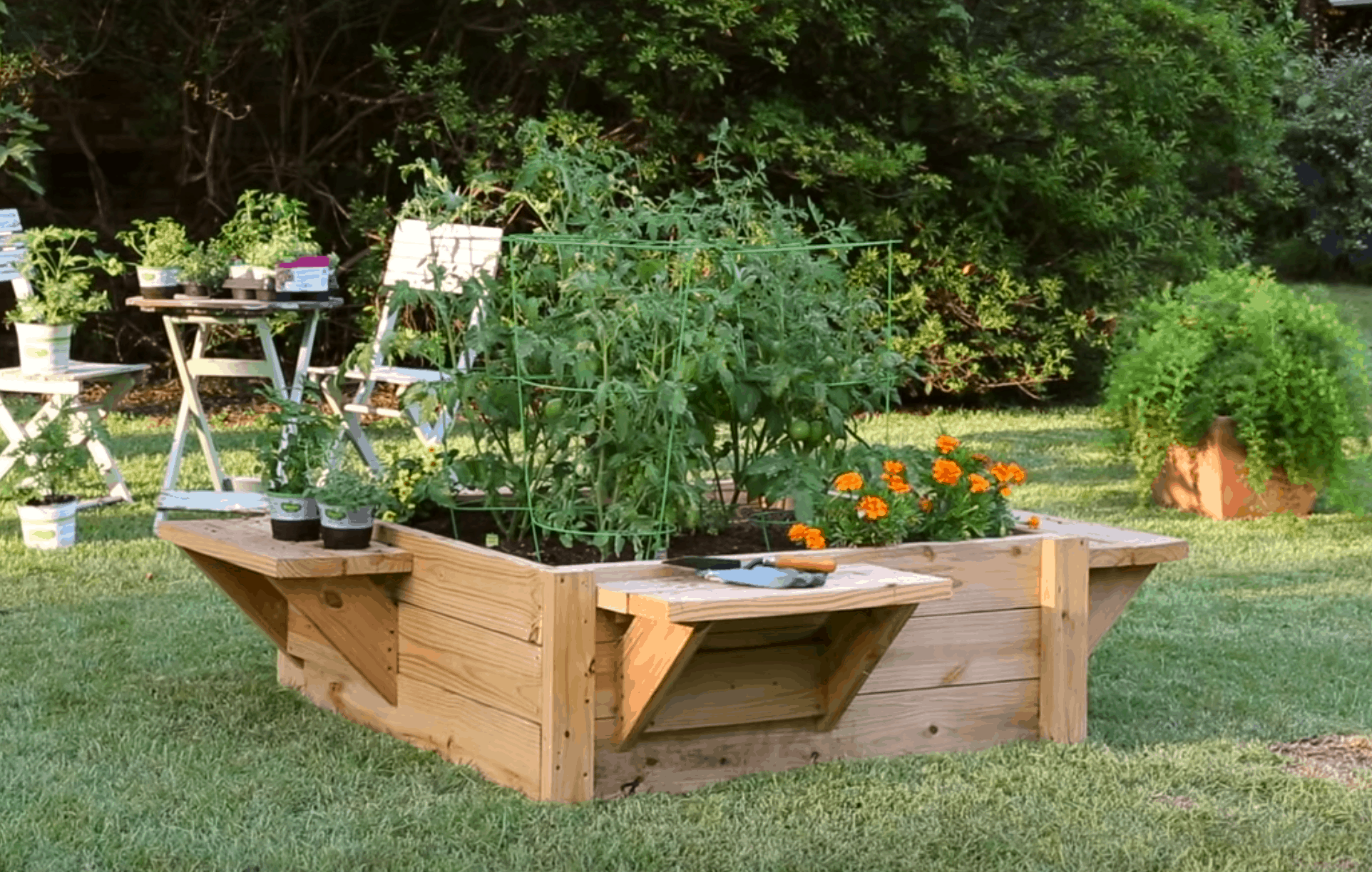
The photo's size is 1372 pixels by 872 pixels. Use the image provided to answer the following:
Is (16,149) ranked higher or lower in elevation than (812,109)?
lower

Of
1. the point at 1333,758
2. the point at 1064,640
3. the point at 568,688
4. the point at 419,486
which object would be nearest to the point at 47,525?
the point at 419,486

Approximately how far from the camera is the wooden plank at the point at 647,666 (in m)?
3.23

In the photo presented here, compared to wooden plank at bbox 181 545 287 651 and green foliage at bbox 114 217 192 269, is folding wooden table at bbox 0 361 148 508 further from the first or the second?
wooden plank at bbox 181 545 287 651

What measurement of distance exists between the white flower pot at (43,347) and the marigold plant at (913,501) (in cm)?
322

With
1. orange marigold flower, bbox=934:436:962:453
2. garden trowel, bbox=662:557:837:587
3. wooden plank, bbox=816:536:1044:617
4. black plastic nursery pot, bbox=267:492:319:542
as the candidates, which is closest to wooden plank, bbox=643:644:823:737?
garden trowel, bbox=662:557:837:587

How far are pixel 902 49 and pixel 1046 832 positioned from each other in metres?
6.59

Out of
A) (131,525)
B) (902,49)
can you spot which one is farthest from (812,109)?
(131,525)

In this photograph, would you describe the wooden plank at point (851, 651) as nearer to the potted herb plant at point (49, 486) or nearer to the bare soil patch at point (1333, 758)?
the bare soil patch at point (1333, 758)

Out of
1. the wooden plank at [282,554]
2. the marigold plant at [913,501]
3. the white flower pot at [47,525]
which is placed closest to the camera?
the wooden plank at [282,554]

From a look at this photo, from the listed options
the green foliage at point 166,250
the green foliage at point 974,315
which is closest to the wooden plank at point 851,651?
the green foliage at point 166,250

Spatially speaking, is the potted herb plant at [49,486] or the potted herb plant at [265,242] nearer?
the potted herb plant at [49,486]

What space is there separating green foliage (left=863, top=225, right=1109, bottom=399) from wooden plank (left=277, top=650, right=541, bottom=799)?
5634 millimetres

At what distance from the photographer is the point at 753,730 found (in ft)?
11.7

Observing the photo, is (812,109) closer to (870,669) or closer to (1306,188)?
(870,669)
